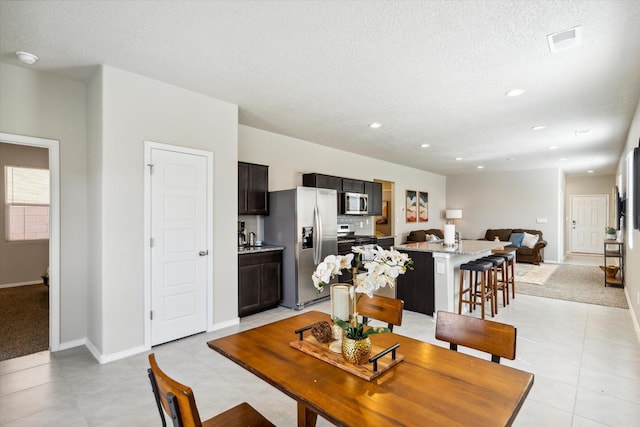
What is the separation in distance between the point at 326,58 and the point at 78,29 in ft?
6.15

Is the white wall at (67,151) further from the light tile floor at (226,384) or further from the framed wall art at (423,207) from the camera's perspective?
the framed wall art at (423,207)

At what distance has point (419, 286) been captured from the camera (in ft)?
14.5

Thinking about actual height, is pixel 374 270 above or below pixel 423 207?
below

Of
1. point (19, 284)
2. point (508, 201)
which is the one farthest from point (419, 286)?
point (19, 284)

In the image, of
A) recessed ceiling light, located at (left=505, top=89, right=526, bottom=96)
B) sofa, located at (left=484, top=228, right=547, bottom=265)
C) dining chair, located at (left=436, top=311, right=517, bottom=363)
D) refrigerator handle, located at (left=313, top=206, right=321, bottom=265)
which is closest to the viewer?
dining chair, located at (left=436, top=311, right=517, bottom=363)

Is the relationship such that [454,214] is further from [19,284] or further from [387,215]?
[19,284]

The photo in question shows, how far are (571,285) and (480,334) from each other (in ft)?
19.2

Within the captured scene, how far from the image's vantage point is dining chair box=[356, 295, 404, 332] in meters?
2.00

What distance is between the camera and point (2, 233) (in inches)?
231

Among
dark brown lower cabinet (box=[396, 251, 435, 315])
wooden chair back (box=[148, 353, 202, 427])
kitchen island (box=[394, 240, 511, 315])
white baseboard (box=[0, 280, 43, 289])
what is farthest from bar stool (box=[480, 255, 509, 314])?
white baseboard (box=[0, 280, 43, 289])

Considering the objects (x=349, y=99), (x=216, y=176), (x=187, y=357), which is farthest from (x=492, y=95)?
(x=187, y=357)

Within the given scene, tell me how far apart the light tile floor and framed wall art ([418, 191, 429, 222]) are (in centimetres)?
602

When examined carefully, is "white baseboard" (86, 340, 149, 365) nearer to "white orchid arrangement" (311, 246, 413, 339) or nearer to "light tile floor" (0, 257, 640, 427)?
"light tile floor" (0, 257, 640, 427)

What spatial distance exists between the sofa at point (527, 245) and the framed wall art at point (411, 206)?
8.19 feet
